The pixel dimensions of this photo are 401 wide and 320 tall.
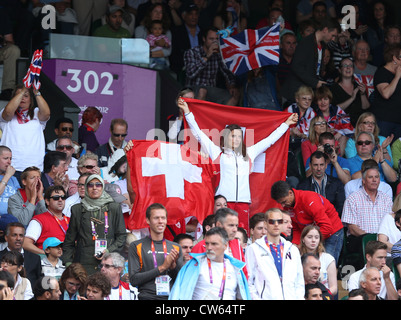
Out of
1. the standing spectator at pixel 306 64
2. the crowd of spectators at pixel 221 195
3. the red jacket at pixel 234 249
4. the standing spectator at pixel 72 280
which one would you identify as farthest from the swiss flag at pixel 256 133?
the standing spectator at pixel 72 280

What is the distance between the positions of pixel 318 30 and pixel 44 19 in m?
4.46

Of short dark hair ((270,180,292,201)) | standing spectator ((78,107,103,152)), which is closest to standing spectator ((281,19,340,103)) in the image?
standing spectator ((78,107,103,152))

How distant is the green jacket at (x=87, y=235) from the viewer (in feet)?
36.9

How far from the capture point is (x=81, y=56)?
16.3 metres

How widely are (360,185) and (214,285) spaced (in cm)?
471

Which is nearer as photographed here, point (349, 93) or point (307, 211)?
point (307, 211)

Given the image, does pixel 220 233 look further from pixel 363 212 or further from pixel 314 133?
pixel 314 133

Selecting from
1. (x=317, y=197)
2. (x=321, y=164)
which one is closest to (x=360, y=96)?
(x=321, y=164)

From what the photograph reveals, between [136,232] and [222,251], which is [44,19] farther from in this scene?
[222,251]

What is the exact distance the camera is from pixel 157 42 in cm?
1720

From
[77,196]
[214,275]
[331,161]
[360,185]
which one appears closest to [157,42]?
[331,161]

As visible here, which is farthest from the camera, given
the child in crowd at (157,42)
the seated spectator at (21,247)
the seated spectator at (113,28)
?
the child in crowd at (157,42)

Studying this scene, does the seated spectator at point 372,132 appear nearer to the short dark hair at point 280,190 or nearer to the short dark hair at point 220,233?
the short dark hair at point 280,190

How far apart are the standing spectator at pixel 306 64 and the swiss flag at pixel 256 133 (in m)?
2.62
